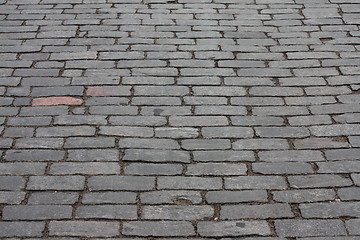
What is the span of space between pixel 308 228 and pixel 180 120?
137cm

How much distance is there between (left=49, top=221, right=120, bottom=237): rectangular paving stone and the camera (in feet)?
10.1

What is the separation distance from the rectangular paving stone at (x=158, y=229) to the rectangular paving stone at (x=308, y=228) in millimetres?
549

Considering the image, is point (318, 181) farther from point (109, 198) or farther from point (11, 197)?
point (11, 197)

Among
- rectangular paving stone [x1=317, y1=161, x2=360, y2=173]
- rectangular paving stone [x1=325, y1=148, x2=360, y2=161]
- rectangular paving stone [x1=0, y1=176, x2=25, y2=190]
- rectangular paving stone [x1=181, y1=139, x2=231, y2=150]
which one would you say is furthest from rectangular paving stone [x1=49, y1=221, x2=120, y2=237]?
rectangular paving stone [x1=325, y1=148, x2=360, y2=161]

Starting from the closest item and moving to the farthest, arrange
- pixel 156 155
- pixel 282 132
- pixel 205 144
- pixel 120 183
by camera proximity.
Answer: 1. pixel 120 183
2. pixel 156 155
3. pixel 205 144
4. pixel 282 132

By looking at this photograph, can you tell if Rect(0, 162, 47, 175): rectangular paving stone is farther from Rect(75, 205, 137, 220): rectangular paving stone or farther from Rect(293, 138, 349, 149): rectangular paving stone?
Rect(293, 138, 349, 149): rectangular paving stone

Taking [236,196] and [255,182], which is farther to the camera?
[255,182]

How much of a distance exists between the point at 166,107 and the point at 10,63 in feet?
5.40

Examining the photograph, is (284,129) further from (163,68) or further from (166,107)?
(163,68)

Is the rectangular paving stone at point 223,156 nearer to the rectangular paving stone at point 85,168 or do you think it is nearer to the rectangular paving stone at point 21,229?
the rectangular paving stone at point 85,168

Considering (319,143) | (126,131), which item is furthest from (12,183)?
(319,143)

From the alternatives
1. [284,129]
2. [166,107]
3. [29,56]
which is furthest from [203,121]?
[29,56]

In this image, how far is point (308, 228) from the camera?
10.2ft

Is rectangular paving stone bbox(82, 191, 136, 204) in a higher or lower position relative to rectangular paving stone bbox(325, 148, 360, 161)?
higher
